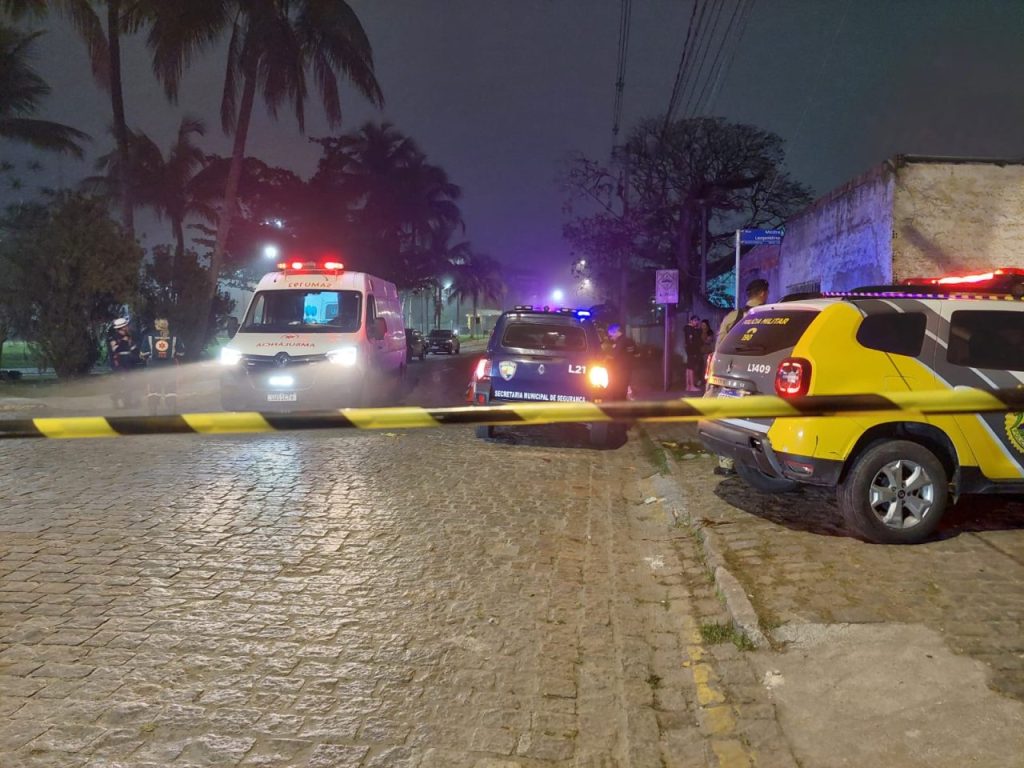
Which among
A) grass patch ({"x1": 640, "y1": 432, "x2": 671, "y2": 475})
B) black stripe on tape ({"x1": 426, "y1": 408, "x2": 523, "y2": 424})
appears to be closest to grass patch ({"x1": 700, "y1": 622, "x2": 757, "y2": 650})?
black stripe on tape ({"x1": 426, "y1": 408, "x2": 523, "y2": 424})

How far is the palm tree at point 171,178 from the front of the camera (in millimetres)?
38188

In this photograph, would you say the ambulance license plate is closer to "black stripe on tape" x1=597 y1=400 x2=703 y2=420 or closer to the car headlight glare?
the car headlight glare

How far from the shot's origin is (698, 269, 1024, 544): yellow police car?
18.2ft

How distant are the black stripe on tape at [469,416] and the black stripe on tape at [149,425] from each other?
1.13 meters

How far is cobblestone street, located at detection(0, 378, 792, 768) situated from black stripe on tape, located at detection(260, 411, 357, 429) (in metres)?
1.28

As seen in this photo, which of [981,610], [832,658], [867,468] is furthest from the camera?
[867,468]

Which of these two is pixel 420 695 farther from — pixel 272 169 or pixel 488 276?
pixel 488 276

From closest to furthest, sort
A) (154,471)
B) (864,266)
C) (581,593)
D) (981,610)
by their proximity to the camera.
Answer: (981,610)
(581,593)
(154,471)
(864,266)

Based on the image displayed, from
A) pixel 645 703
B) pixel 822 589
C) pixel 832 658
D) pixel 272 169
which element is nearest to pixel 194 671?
pixel 645 703

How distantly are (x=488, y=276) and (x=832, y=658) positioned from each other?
63.8 metres

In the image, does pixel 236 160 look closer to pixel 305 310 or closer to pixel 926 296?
pixel 305 310

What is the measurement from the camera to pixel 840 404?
11.6 feet

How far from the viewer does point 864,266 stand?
13.1 m

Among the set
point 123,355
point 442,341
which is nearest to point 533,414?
point 123,355
